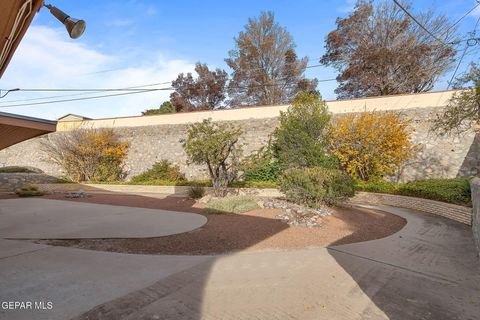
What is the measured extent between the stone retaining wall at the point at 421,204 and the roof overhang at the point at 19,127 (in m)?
11.2

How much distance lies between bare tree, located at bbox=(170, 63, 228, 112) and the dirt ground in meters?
23.6

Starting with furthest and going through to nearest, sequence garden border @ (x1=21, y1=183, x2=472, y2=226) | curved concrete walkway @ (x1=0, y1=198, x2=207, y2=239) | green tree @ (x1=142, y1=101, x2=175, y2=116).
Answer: green tree @ (x1=142, y1=101, x2=175, y2=116) → garden border @ (x1=21, y1=183, x2=472, y2=226) → curved concrete walkway @ (x1=0, y1=198, x2=207, y2=239)

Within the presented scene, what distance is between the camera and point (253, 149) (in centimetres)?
1859

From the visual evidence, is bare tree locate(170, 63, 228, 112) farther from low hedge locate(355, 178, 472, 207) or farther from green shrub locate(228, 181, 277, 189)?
low hedge locate(355, 178, 472, 207)

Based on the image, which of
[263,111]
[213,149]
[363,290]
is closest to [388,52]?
[263,111]

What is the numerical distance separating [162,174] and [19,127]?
12224 mm

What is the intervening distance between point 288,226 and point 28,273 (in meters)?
5.42

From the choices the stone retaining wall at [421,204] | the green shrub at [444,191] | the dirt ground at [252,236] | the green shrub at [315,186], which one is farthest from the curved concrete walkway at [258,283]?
the green shrub at [444,191]

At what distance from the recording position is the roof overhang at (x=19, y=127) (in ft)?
23.3

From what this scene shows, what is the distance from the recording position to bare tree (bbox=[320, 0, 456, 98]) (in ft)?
67.7

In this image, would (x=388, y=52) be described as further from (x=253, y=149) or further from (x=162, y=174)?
(x=162, y=174)

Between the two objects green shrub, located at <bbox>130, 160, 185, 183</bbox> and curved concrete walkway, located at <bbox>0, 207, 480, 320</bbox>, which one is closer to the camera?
curved concrete walkway, located at <bbox>0, 207, 480, 320</bbox>

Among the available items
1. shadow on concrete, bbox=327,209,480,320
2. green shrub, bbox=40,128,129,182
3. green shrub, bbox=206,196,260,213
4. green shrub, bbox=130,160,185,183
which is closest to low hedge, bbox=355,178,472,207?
shadow on concrete, bbox=327,209,480,320

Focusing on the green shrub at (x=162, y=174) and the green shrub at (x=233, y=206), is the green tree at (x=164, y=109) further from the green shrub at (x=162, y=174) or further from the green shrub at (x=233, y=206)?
the green shrub at (x=233, y=206)
